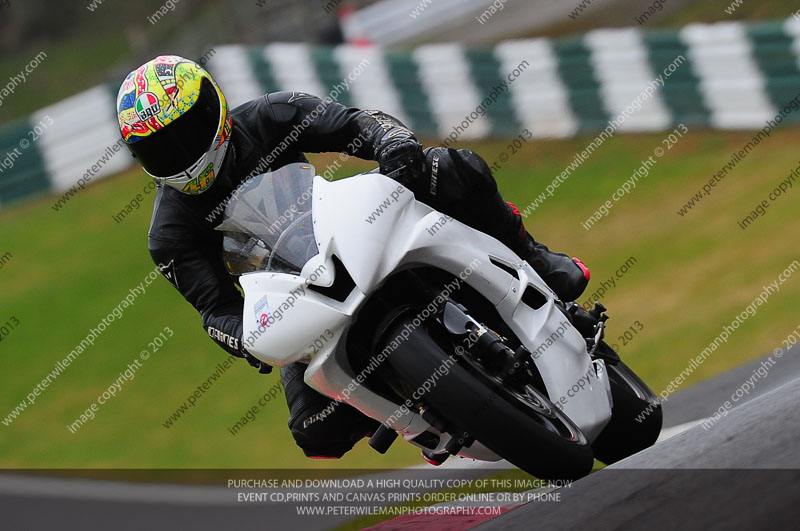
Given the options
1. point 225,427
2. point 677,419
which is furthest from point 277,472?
point 677,419

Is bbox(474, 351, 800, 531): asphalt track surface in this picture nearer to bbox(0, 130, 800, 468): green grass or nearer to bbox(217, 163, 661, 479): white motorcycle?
bbox(217, 163, 661, 479): white motorcycle

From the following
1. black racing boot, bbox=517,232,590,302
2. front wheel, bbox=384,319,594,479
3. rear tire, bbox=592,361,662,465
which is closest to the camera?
front wheel, bbox=384,319,594,479

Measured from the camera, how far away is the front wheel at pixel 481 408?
3.62 m

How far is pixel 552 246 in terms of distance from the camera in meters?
11.3

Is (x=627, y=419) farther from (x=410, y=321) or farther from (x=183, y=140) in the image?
(x=183, y=140)

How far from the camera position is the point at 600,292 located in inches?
370

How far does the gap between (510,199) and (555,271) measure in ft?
25.7

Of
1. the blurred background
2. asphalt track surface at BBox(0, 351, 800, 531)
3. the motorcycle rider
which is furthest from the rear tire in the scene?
the blurred background

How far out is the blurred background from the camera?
8.93 meters

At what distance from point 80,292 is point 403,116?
498 centimetres

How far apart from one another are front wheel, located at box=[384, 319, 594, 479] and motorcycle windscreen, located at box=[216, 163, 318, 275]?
1.58ft

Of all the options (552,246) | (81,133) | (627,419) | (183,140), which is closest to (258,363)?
(183,140)

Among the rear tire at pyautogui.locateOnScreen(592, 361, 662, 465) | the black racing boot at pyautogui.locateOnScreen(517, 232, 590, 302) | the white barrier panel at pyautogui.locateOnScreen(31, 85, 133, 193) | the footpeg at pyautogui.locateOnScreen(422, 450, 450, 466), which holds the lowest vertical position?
the white barrier panel at pyautogui.locateOnScreen(31, 85, 133, 193)

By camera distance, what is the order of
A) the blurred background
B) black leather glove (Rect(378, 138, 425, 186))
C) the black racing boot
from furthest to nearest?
the blurred background, the black racing boot, black leather glove (Rect(378, 138, 425, 186))
